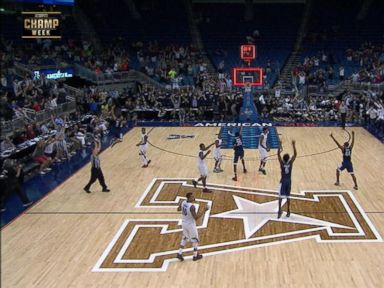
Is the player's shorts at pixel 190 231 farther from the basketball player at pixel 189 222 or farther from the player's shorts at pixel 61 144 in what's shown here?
the player's shorts at pixel 61 144

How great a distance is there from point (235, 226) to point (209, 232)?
77 centimetres

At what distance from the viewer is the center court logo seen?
37.6 ft

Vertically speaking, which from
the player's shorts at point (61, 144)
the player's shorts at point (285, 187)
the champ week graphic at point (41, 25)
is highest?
the champ week graphic at point (41, 25)

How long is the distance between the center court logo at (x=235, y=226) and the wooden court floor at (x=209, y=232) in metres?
0.02

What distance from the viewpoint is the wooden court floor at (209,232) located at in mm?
10266

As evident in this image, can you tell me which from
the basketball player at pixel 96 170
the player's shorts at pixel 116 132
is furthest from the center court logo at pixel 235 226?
the player's shorts at pixel 116 132

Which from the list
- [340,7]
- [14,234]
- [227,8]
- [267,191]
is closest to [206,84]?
[227,8]

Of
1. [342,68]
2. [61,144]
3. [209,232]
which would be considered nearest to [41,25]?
[61,144]

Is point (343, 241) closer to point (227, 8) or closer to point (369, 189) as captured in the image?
point (369, 189)

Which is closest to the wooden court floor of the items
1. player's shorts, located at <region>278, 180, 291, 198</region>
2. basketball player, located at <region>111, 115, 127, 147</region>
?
player's shorts, located at <region>278, 180, 291, 198</region>

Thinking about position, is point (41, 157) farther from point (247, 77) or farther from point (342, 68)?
point (342, 68)

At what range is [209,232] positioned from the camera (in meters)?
12.7

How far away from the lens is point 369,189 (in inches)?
637

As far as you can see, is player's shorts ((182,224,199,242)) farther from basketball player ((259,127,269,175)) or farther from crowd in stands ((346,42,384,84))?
crowd in stands ((346,42,384,84))
